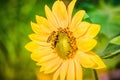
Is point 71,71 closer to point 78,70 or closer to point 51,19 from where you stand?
point 78,70

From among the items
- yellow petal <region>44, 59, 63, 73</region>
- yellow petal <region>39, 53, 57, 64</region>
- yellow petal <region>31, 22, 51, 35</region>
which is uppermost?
yellow petal <region>31, 22, 51, 35</region>

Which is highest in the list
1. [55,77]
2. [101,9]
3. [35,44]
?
[101,9]

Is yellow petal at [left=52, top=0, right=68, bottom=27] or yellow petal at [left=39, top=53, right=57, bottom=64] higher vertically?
yellow petal at [left=52, top=0, right=68, bottom=27]

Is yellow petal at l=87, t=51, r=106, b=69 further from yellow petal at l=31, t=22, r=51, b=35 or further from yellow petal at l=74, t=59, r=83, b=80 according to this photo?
yellow petal at l=31, t=22, r=51, b=35

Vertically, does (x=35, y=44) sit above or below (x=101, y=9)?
below

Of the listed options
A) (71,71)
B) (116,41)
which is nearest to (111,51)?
(116,41)

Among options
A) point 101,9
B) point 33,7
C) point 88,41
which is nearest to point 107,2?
point 101,9

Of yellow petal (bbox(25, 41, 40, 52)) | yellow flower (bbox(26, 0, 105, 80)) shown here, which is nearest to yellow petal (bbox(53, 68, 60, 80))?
yellow flower (bbox(26, 0, 105, 80))

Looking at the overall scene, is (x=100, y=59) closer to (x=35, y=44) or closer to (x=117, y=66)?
(x=117, y=66)

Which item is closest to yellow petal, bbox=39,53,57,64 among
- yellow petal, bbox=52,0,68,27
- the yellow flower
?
the yellow flower
